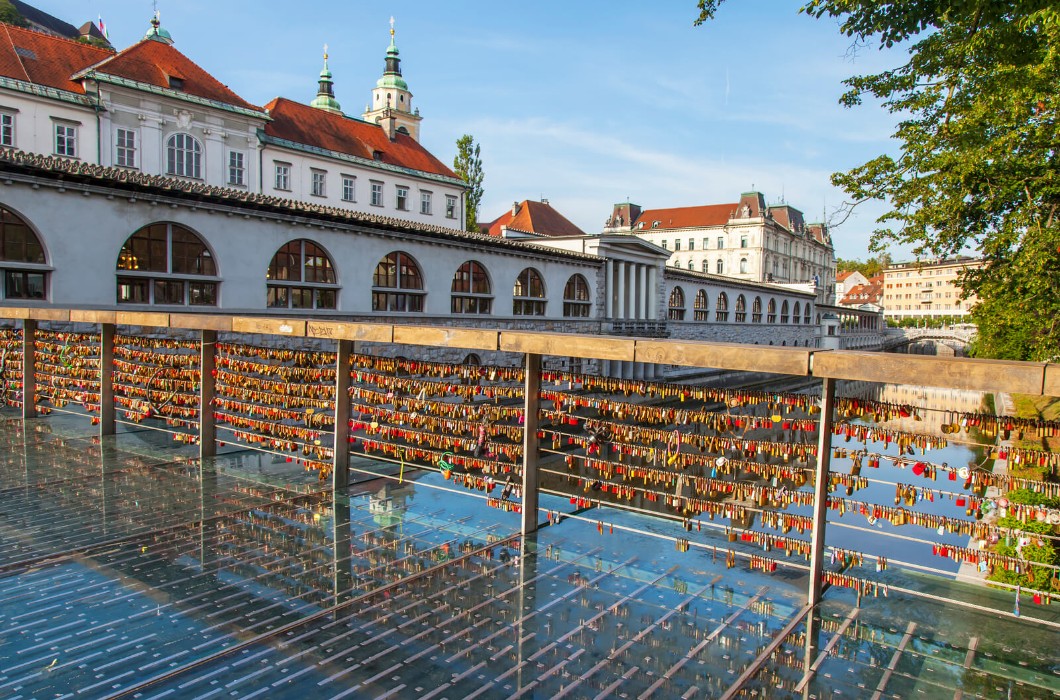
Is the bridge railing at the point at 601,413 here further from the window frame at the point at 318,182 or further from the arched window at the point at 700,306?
the arched window at the point at 700,306

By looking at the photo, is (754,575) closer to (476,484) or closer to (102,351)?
(476,484)

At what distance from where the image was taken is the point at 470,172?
61.5 metres

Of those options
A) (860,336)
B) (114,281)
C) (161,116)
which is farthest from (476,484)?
(860,336)

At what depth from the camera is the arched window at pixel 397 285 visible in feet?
84.3

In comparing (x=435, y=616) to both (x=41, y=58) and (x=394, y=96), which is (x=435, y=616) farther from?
(x=394, y=96)

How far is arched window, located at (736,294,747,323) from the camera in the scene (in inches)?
2254

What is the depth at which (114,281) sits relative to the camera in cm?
1847

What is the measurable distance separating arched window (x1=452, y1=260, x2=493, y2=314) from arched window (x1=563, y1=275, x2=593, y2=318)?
637 centimetres

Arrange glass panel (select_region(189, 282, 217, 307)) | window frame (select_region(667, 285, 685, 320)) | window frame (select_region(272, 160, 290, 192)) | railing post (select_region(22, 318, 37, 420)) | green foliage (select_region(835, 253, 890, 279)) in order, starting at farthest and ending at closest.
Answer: green foliage (select_region(835, 253, 890, 279)) < window frame (select_region(667, 285, 685, 320)) < window frame (select_region(272, 160, 290, 192)) < glass panel (select_region(189, 282, 217, 307)) < railing post (select_region(22, 318, 37, 420))

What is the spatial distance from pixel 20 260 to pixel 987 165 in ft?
75.3

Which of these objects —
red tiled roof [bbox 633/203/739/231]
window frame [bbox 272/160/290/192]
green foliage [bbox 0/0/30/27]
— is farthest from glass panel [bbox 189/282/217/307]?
red tiled roof [bbox 633/203/739/231]

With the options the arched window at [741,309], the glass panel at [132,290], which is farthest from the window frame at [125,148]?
the arched window at [741,309]

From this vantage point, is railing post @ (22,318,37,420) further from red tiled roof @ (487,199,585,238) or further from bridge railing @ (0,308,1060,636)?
red tiled roof @ (487,199,585,238)

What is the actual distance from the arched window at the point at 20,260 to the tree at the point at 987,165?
→ 651 inches
